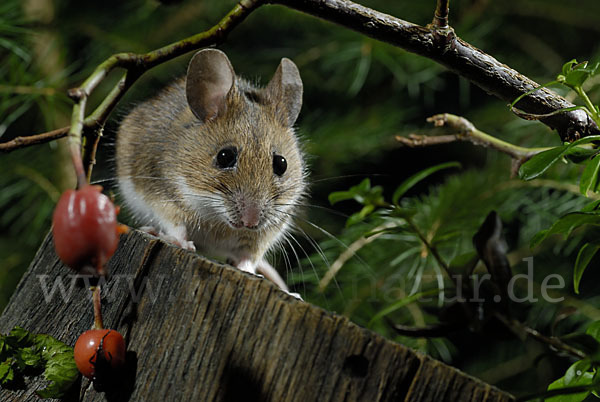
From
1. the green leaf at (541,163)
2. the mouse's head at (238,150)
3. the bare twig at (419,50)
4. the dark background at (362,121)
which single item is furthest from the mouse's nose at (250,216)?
the dark background at (362,121)

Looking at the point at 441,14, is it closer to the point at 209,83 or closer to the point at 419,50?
the point at 419,50

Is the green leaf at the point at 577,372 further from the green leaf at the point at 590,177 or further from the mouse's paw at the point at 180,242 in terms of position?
the mouse's paw at the point at 180,242

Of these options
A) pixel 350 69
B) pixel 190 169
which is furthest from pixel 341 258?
pixel 350 69

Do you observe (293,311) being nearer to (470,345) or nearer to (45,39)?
(45,39)

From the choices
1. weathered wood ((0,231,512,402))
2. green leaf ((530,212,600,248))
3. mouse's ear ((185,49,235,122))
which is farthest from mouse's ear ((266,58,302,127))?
green leaf ((530,212,600,248))

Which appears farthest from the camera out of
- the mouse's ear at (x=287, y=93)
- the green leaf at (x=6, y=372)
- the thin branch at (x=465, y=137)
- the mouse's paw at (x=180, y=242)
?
the mouse's ear at (x=287, y=93)

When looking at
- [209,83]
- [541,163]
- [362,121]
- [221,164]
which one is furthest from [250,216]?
[362,121]

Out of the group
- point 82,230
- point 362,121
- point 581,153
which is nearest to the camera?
point 82,230
